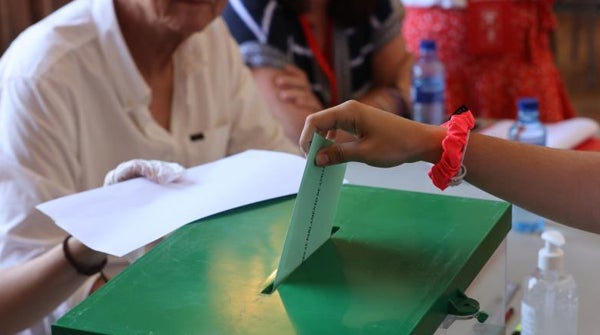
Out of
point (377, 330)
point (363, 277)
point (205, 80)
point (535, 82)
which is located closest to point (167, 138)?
point (205, 80)

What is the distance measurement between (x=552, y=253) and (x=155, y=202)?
1.70ft

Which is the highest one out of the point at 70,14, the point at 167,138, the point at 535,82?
the point at 70,14

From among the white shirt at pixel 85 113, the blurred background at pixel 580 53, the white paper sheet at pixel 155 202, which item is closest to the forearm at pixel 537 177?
the white paper sheet at pixel 155 202

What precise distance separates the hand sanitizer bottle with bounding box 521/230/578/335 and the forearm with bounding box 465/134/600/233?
86mm

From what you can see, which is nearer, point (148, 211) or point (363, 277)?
point (363, 277)

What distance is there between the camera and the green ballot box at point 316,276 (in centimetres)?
79

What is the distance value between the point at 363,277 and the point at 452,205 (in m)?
0.25

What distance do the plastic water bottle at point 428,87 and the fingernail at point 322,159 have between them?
4.39ft

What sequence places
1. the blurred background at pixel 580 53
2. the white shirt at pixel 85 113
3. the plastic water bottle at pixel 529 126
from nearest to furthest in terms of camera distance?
the white shirt at pixel 85 113 → the plastic water bottle at pixel 529 126 → the blurred background at pixel 580 53

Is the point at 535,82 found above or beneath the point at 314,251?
beneath

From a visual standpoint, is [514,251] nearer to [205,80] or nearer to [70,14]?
[205,80]

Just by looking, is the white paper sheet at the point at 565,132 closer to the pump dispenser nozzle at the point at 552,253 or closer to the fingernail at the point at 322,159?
the pump dispenser nozzle at the point at 552,253

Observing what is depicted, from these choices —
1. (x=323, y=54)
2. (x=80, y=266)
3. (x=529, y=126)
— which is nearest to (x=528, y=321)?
(x=80, y=266)

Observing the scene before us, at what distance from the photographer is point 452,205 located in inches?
42.6
